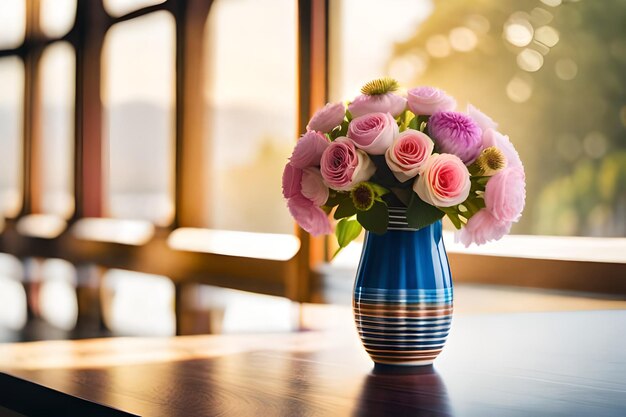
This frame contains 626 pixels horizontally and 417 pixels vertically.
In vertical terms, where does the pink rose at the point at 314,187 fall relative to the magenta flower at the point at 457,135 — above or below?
below

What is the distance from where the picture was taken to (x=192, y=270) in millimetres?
4988

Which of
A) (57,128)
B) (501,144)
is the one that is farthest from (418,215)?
(57,128)

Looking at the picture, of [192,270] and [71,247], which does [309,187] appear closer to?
[192,270]

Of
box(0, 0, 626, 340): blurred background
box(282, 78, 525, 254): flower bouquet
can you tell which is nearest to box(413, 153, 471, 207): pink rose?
box(282, 78, 525, 254): flower bouquet

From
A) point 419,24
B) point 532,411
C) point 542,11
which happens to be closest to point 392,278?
point 532,411

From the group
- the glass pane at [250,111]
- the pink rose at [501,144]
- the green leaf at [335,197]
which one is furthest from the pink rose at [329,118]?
the glass pane at [250,111]

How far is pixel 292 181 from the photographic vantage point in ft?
5.10

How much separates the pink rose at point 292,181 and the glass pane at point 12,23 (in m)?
6.36

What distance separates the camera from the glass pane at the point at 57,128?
22.1 ft

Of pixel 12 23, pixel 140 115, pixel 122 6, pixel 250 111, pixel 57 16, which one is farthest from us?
pixel 12 23

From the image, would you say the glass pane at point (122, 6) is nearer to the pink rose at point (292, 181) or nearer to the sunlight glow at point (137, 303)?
the sunlight glow at point (137, 303)

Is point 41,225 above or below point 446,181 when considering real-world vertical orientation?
below

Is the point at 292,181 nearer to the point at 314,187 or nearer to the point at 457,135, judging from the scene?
the point at 314,187

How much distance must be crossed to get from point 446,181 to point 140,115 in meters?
4.64
